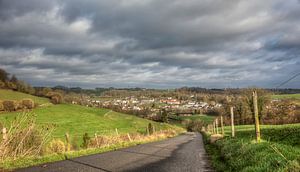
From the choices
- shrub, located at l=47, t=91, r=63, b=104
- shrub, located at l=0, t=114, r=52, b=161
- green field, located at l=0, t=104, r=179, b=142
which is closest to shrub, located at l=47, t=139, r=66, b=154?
shrub, located at l=0, t=114, r=52, b=161

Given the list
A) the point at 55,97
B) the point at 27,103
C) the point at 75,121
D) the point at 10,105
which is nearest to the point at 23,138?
the point at 10,105

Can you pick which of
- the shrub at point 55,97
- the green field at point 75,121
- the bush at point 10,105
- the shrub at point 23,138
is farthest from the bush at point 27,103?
the shrub at point 23,138

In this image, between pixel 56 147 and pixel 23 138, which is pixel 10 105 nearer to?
pixel 56 147

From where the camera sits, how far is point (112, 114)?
100 metres

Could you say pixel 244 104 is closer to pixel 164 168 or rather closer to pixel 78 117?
pixel 78 117

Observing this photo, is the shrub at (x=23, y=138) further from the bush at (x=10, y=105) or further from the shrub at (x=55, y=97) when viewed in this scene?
the shrub at (x=55, y=97)

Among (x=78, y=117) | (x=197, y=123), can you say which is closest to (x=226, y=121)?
(x=197, y=123)

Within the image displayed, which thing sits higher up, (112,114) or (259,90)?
(259,90)

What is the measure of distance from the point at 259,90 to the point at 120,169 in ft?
238

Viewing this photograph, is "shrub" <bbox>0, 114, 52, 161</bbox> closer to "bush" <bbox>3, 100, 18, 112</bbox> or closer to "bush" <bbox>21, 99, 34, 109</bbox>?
"bush" <bbox>3, 100, 18, 112</bbox>

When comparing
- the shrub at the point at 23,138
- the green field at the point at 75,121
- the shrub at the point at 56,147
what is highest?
the shrub at the point at 23,138

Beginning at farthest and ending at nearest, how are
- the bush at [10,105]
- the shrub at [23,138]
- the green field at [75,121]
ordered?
1. the green field at [75,121]
2. the bush at [10,105]
3. the shrub at [23,138]

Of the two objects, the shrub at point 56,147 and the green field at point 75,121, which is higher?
the shrub at point 56,147

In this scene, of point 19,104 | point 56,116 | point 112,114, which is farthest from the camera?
point 112,114
